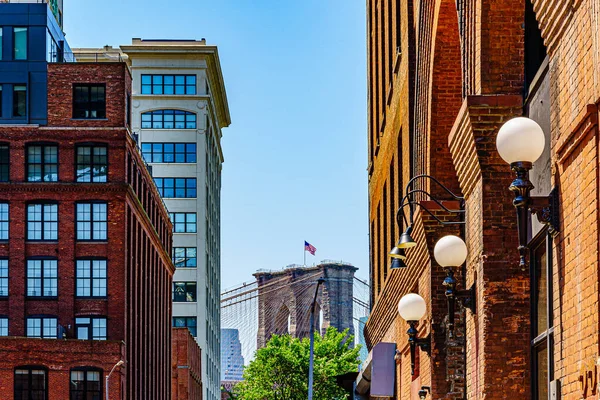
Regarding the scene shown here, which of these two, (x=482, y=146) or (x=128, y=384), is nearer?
(x=482, y=146)

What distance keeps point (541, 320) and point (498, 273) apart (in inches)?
33.5

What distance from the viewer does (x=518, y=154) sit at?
952 cm

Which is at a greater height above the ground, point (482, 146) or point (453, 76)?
point (453, 76)

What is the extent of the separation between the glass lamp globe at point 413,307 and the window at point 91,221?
2114 inches

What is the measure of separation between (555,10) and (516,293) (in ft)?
12.9

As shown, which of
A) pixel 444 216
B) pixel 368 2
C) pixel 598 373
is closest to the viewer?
pixel 598 373

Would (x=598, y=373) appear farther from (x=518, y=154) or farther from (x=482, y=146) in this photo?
(x=482, y=146)

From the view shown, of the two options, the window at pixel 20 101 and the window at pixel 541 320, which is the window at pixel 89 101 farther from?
the window at pixel 541 320

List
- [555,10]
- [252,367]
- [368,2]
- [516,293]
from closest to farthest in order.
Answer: [555,10] < [516,293] < [368,2] < [252,367]

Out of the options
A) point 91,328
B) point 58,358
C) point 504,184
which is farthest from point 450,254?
point 91,328

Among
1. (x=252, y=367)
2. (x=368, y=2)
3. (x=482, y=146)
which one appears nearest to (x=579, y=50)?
(x=482, y=146)

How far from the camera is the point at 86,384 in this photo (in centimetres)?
6700

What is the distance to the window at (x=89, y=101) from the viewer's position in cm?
7050

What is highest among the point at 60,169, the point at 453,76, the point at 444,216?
the point at 60,169
